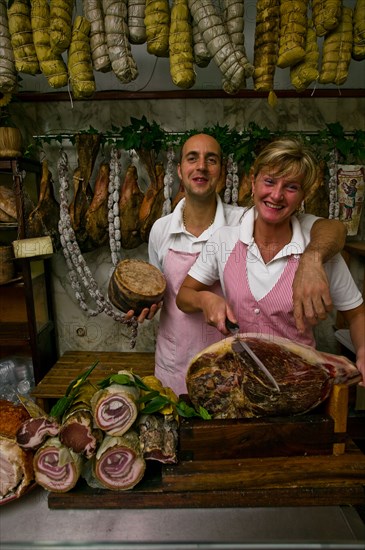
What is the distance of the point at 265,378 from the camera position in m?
1.20

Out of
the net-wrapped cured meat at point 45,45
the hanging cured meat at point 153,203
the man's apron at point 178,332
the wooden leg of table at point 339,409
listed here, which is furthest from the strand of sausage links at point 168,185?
the wooden leg of table at point 339,409

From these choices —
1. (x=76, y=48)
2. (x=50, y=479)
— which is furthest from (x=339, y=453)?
(x=76, y=48)

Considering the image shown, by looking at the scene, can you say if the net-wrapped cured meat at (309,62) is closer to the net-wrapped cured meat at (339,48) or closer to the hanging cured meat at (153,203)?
the net-wrapped cured meat at (339,48)

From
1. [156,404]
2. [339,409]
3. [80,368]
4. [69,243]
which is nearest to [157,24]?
[69,243]

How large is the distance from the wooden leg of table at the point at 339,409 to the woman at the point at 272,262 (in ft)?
0.55

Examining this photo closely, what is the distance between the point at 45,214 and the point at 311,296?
7.28ft

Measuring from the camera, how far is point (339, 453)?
1.19 metres

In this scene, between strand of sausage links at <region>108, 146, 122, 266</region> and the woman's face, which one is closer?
the woman's face

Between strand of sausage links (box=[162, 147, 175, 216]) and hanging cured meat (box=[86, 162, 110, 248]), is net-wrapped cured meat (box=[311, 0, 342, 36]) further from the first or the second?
hanging cured meat (box=[86, 162, 110, 248])

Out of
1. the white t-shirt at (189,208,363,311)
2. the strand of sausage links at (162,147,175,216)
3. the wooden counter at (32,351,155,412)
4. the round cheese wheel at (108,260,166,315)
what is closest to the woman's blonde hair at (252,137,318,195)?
the white t-shirt at (189,208,363,311)

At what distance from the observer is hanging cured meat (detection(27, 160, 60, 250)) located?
271 centimetres

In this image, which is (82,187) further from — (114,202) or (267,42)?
(267,42)

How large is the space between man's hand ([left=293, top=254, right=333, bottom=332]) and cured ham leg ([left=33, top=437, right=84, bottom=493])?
0.79m

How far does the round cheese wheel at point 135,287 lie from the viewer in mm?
1660
